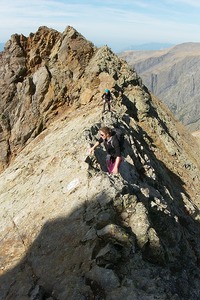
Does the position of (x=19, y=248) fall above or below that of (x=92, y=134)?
below

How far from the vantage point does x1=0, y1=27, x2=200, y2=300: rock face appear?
1096 centimetres

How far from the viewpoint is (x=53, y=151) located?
75.8 ft

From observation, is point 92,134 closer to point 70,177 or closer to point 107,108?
point 70,177

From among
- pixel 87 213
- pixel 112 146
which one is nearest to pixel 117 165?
pixel 112 146

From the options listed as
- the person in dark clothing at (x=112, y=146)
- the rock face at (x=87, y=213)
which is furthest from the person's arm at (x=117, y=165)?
the rock face at (x=87, y=213)

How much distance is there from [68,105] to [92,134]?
1453 centimetres

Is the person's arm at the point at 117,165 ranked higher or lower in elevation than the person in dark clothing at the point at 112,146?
lower

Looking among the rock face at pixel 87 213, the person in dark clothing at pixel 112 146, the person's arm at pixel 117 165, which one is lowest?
the rock face at pixel 87 213

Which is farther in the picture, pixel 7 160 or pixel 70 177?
pixel 7 160

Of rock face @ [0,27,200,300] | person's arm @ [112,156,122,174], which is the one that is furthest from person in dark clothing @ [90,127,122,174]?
rock face @ [0,27,200,300]

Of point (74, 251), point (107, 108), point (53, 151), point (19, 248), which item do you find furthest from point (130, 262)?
point (107, 108)

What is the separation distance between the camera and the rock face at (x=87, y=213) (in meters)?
11.0

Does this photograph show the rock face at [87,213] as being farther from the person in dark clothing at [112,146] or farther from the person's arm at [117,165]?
the person in dark clothing at [112,146]

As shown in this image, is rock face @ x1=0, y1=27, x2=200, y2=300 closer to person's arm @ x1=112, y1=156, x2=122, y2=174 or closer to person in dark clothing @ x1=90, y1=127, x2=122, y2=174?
person's arm @ x1=112, y1=156, x2=122, y2=174
